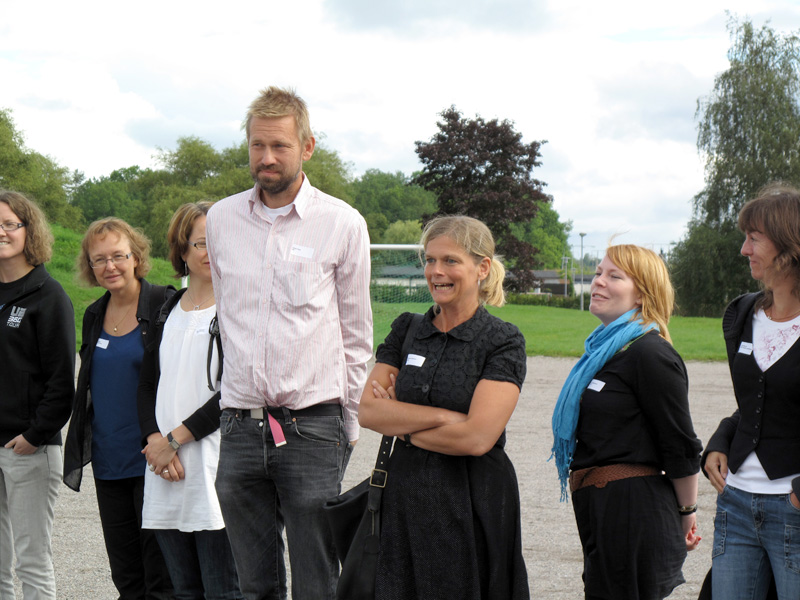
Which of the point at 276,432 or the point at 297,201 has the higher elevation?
the point at 297,201

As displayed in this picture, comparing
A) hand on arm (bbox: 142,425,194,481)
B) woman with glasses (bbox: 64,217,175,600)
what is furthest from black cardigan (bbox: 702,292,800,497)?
woman with glasses (bbox: 64,217,175,600)

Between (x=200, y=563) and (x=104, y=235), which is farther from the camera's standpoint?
(x=104, y=235)

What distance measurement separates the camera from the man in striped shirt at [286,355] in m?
3.22

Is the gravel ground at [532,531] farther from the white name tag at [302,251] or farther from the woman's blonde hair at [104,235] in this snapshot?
the white name tag at [302,251]

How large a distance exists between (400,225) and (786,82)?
5052 cm

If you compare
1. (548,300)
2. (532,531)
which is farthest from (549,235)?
(532,531)

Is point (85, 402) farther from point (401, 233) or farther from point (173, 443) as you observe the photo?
point (401, 233)

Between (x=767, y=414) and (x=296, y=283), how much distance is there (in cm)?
187

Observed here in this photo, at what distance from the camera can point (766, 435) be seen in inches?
117

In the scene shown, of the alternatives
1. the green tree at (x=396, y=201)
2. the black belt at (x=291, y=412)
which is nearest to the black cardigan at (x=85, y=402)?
the black belt at (x=291, y=412)

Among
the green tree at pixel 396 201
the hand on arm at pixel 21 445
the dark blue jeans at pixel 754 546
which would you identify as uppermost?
the green tree at pixel 396 201

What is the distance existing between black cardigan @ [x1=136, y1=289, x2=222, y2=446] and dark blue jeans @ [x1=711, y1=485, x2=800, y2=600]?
2.18 metres

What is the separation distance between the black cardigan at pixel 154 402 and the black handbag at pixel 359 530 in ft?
2.66

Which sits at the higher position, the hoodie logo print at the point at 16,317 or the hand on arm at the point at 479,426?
the hoodie logo print at the point at 16,317
